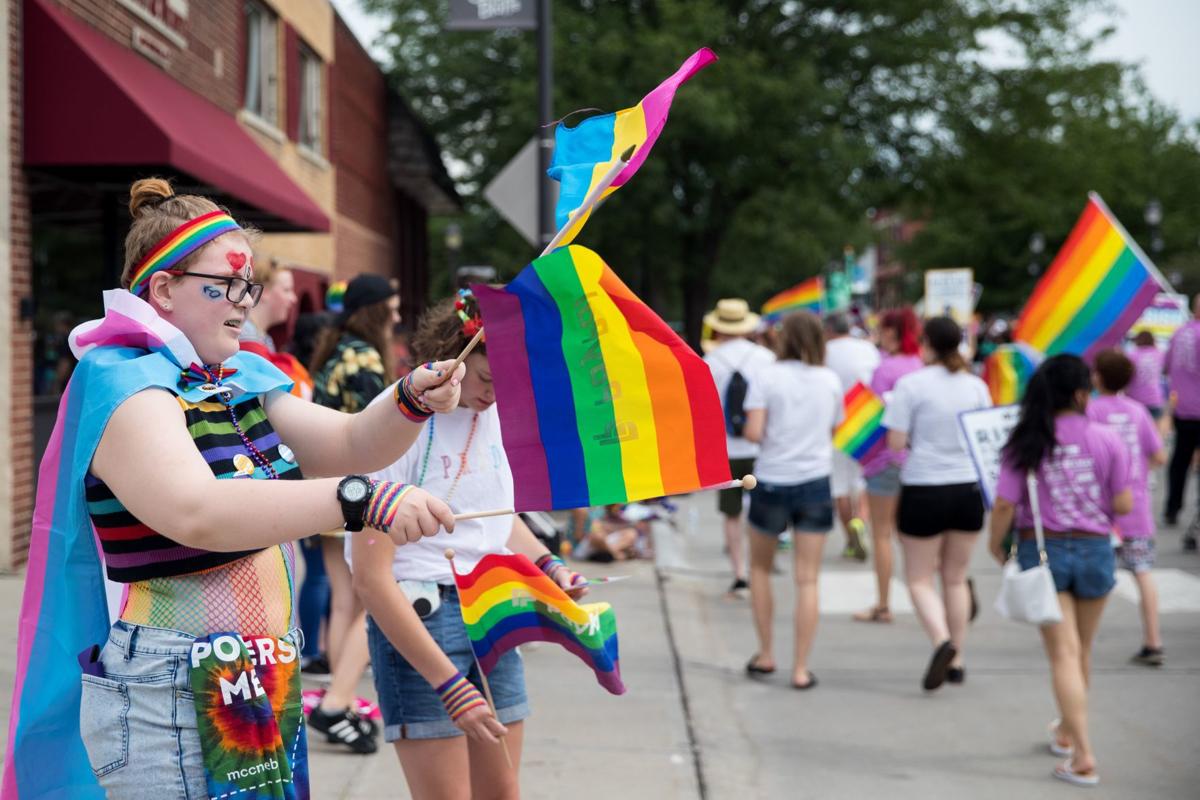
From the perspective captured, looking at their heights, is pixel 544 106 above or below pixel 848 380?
above

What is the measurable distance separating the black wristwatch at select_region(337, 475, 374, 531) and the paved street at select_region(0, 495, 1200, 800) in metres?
3.09

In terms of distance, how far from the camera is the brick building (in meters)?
8.64

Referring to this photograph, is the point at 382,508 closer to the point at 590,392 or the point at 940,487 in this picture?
the point at 590,392

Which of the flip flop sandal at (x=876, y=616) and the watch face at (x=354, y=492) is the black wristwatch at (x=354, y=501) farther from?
the flip flop sandal at (x=876, y=616)

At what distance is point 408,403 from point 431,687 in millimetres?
953

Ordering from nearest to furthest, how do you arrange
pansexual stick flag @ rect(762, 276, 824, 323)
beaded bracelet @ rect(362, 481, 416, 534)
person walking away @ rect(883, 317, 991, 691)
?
beaded bracelet @ rect(362, 481, 416, 534) → person walking away @ rect(883, 317, 991, 691) → pansexual stick flag @ rect(762, 276, 824, 323)

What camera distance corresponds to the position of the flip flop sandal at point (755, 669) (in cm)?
705

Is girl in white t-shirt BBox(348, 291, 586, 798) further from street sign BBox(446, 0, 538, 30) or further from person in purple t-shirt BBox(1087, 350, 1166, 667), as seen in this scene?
street sign BBox(446, 0, 538, 30)

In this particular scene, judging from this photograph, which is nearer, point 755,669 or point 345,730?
point 345,730

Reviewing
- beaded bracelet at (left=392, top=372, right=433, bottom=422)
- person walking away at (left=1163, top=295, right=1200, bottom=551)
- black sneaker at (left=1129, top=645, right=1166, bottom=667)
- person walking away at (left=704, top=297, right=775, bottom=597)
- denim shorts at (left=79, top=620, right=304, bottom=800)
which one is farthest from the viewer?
person walking away at (left=1163, top=295, right=1200, bottom=551)

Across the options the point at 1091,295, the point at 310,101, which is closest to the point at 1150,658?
the point at 1091,295

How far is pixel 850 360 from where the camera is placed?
10.0 metres

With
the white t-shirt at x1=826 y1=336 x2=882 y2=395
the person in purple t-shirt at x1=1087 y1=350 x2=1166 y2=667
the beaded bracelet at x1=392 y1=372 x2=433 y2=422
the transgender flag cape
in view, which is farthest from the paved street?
the beaded bracelet at x1=392 y1=372 x2=433 y2=422

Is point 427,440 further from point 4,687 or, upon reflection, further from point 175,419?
point 4,687
